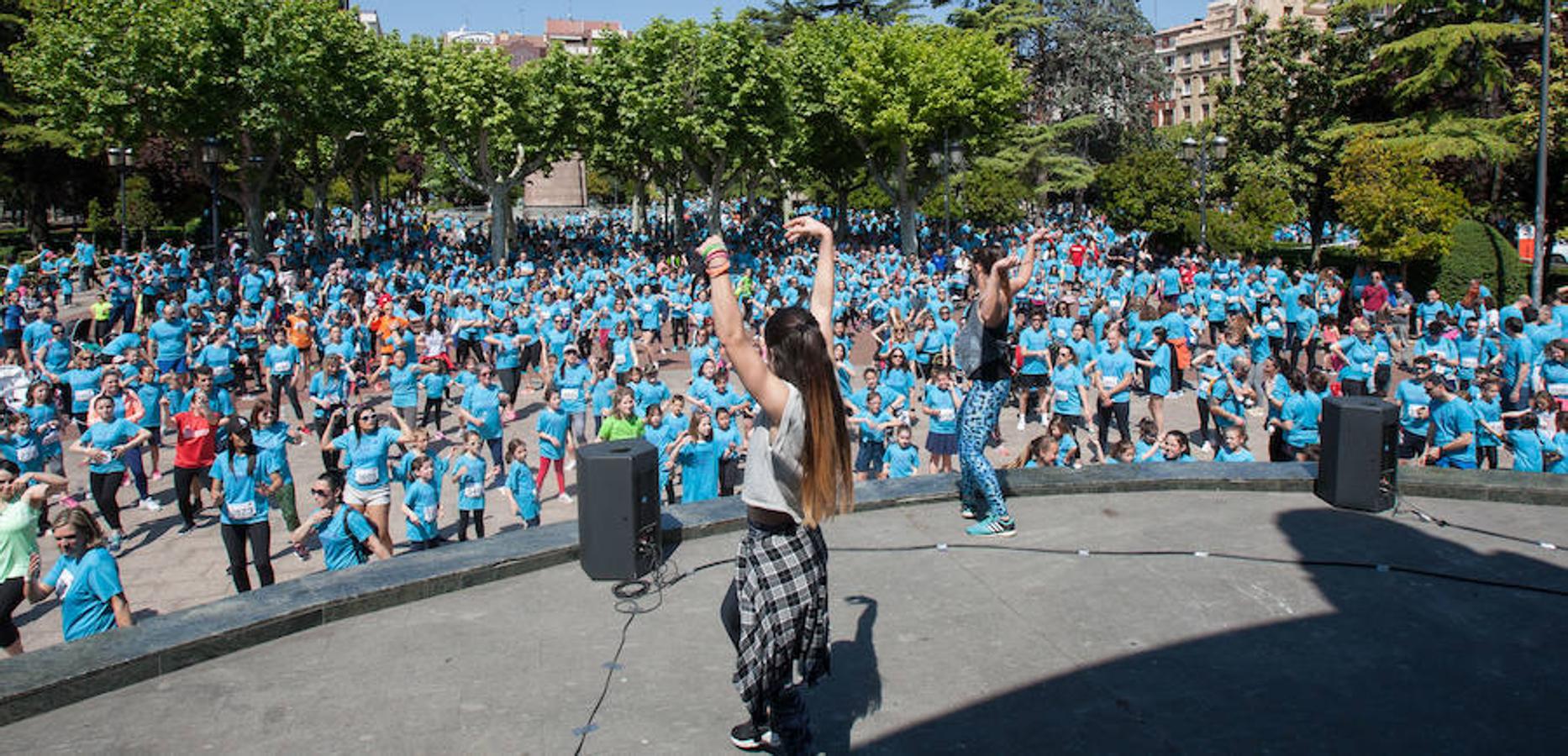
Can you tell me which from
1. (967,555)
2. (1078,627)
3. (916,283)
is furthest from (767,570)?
(916,283)

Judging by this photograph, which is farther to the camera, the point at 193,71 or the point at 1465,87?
the point at 1465,87

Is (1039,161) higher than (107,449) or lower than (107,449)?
higher

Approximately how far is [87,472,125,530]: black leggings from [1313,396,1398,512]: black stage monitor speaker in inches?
401

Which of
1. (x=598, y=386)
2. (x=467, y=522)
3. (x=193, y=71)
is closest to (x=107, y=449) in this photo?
(x=467, y=522)

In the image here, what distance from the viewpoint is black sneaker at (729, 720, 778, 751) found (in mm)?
4230

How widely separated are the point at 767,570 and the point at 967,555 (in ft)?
8.54

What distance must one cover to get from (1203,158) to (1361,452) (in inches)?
903

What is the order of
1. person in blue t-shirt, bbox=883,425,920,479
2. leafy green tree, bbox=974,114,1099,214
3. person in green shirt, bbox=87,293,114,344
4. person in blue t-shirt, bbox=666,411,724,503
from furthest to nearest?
1. leafy green tree, bbox=974,114,1099,214
2. person in green shirt, bbox=87,293,114,344
3. person in blue t-shirt, bbox=883,425,920,479
4. person in blue t-shirt, bbox=666,411,724,503

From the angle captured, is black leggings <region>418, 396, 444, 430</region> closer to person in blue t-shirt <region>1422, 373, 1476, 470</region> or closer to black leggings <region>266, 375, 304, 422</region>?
black leggings <region>266, 375, 304, 422</region>

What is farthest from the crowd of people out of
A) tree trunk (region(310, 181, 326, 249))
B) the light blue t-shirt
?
tree trunk (region(310, 181, 326, 249))

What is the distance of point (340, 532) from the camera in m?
8.06

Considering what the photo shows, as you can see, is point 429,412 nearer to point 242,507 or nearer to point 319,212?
point 242,507

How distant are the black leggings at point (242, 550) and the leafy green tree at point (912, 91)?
27.6 metres

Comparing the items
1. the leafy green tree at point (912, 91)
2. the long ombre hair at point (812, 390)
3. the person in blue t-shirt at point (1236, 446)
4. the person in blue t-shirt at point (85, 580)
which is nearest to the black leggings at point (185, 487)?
the person in blue t-shirt at point (85, 580)
